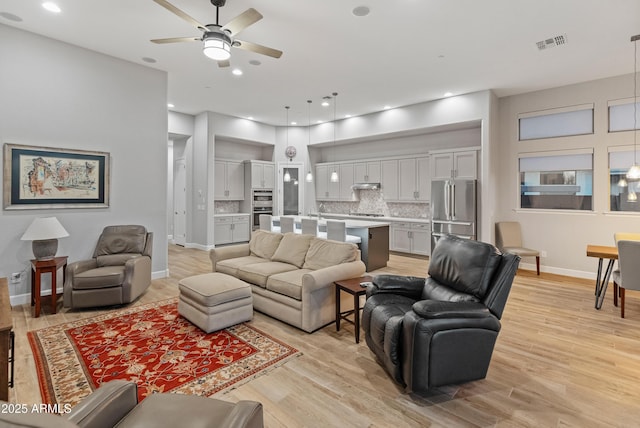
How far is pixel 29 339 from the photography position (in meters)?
3.11

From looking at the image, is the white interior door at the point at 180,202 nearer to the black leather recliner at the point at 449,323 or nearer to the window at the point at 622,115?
the black leather recliner at the point at 449,323

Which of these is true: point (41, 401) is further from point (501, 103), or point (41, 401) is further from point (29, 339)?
point (501, 103)

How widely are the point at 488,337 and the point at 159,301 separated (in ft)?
12.7

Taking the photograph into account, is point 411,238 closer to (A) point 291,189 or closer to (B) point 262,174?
(A) point 291,189

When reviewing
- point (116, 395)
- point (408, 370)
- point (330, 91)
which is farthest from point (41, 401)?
point (330, 91)

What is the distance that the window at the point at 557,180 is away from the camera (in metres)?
5.62

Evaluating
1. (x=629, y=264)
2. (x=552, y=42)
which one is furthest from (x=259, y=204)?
(x=629, y=264)

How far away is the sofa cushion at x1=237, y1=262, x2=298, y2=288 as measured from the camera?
3765 mm

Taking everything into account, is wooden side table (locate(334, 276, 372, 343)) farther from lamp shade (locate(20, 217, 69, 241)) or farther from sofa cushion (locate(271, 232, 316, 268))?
lamp shade (locate(20, 217, 69, 241))

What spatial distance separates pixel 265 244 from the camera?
182 inches

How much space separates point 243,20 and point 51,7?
7.80 feet

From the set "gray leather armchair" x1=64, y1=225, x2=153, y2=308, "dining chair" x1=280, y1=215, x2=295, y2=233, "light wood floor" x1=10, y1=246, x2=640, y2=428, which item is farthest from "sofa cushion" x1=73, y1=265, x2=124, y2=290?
"dining chair" x1=280, y1=215, x2=295, y2=233

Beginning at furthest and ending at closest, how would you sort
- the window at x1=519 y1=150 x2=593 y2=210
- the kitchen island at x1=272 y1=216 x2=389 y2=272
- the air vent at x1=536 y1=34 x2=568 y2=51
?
the kitchen island at x1=272 y1=216 x2=389 y2=272, the window at x1=519 y1=150 x2=593 y2=210, the air vent at x1=536 y1=34 x2=568 y2=51

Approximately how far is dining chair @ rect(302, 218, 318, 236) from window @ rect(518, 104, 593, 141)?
433cm
